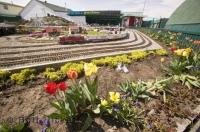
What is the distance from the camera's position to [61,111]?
4246mm

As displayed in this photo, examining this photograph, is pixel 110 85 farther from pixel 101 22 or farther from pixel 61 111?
pixel 101 22

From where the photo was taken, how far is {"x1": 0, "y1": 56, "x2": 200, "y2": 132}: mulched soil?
4.61 meters

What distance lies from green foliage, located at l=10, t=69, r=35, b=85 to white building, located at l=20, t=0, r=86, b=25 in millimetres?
49550

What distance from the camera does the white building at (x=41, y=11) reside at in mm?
55319

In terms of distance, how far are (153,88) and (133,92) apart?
0.85m

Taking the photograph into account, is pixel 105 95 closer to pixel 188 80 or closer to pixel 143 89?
pixel 143 89

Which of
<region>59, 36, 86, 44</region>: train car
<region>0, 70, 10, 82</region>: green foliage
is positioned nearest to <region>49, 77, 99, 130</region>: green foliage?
<region>0, 70, 10, 82</region>: green foliage

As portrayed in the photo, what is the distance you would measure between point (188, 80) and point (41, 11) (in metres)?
54.3

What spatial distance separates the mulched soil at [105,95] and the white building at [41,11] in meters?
50.1

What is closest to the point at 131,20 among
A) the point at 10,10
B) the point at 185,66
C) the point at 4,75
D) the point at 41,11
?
the point at 41,11

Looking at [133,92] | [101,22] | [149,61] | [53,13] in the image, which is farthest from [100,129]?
[101,22]

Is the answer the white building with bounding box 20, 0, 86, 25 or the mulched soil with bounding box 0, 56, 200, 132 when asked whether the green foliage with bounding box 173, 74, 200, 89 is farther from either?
the white building with bounding box 20, 0, 86, 25

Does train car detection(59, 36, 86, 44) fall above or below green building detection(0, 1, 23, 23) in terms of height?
below

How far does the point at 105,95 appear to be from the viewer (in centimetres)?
585
